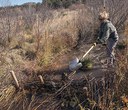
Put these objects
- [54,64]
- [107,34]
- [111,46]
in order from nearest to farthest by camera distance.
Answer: [107,34] < [111,46] < [54,64]

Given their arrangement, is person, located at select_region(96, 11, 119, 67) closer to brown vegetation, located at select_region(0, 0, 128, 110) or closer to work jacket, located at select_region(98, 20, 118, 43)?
work jacket, located at select_region(98, 20, 118, 43)

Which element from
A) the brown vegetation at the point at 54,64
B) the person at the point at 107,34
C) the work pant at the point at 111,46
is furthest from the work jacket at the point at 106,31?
the brown vegetation at the point at 54,64

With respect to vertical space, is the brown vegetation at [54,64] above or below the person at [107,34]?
below

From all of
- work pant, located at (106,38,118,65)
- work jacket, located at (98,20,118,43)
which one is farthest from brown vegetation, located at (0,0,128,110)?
work jacket, located at (98,20,118,43)

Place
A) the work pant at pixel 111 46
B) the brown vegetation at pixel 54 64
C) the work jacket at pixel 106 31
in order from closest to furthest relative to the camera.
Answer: the brown vegetation at pixel 54 64 < the work jacket at pixel 106 31 < the work pant at pixel 111 46

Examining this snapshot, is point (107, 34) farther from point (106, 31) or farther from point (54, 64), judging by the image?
point (54, 64)

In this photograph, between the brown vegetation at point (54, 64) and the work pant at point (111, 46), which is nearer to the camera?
the brown vegetation at point (54, 64)

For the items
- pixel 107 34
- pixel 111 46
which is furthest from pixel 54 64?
pixel 107 34

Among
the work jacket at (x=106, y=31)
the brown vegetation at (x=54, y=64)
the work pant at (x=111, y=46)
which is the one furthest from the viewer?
the work pant at (x=111, y=46)

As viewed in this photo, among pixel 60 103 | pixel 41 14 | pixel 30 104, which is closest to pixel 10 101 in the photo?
pixel 30 104

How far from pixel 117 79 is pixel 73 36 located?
5190 mm

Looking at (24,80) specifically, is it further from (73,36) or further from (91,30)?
(91,30)

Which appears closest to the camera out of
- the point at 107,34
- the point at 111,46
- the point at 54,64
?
the point at 107,34

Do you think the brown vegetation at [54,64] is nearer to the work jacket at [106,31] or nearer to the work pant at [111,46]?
the work pant at [111,46]
